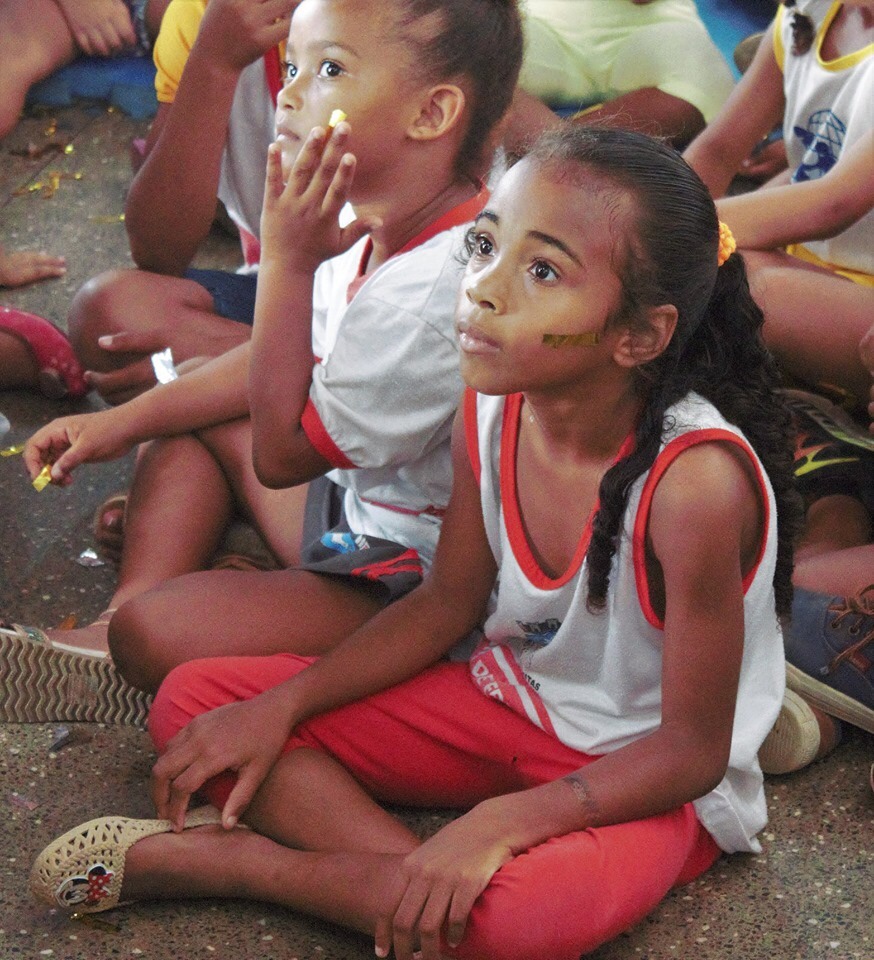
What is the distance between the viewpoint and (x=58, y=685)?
156cm

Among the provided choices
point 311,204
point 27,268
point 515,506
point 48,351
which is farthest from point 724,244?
point 27,268

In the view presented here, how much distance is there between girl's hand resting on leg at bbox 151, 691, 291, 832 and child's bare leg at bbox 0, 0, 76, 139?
1.70 meters

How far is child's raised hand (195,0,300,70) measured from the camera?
70.2 inches

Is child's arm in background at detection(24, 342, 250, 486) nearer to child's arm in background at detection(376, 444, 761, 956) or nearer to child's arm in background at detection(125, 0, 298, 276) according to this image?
child's arm in background at detection(125, 0, 298, 276)

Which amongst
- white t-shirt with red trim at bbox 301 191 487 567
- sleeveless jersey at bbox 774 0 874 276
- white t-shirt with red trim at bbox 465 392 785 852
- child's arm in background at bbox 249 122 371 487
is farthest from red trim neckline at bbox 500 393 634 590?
sleeveless jersey at bbox 774 0 874 276

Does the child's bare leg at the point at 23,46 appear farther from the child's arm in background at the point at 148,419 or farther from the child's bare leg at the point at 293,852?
the child's bare leg at the point at 293,852

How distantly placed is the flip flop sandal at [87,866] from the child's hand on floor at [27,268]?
134 centimetres

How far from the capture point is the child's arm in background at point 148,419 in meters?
1.68

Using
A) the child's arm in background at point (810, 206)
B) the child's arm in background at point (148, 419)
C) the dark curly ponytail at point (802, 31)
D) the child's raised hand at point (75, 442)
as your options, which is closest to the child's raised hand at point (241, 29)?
the child's arm in background at point (148, 419)

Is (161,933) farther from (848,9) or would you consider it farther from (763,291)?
(848,9)

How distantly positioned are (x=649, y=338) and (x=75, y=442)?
0.77 metres

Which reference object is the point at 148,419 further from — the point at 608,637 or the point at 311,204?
the point at 608,637

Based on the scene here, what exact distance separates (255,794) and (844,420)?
93cm

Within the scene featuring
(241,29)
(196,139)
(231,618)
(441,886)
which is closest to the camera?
(441,886)
